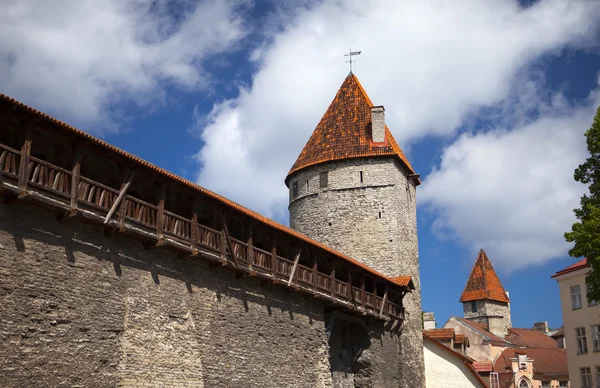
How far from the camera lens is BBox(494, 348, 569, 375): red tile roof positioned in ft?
161

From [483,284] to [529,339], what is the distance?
6.59 m

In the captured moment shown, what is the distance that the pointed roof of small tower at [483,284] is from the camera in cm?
6238

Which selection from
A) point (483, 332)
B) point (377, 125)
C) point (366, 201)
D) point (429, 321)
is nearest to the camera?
point (366, 201)

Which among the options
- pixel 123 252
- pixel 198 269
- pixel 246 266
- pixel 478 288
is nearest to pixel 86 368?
pixel 123 252

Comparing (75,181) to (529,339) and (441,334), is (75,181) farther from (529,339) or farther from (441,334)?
(529,339)

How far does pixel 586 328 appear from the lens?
96.1 feet

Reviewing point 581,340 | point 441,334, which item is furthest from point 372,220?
point 441,334

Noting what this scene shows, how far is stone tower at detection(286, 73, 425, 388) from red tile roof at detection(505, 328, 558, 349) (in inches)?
1369

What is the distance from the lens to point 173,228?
1550cm

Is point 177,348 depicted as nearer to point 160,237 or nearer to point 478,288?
point 160,237

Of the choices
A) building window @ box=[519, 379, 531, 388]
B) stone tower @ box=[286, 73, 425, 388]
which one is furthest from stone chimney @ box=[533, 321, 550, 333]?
stone tower @ box=[286, 73, 425, 388]

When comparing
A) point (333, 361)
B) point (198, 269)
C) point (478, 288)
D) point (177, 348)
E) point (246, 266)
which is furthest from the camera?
point (478, 288)

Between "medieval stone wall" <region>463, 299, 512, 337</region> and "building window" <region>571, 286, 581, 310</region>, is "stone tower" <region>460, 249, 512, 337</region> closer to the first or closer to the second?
"medieval stone wall" <region>463, 299, 512, 337</region>

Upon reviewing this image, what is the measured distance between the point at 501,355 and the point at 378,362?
103 ft
